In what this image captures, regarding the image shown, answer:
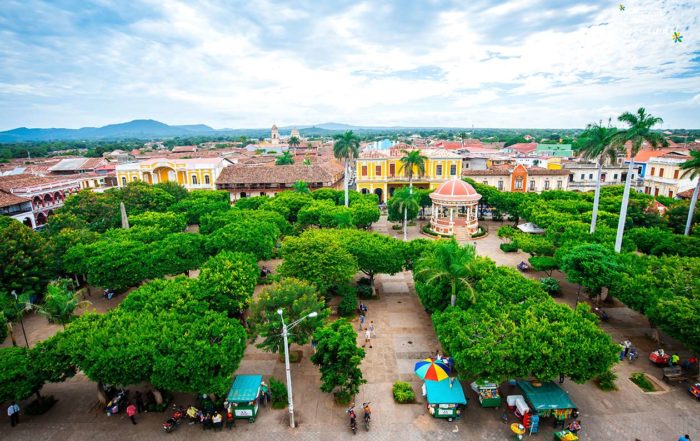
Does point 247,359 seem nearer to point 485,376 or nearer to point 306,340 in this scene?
point 306,340

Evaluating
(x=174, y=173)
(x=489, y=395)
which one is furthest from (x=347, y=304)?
(x=174, y=173)

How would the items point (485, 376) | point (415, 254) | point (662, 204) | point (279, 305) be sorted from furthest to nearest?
point (662, 204) < point (415, 254) < point (279, 305) < point (485, 376)

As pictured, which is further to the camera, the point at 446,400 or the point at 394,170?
the point at 394,170

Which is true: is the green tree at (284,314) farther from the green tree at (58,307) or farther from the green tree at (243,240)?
the green tree at (58,307)

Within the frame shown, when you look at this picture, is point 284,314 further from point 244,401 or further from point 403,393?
point 403,393

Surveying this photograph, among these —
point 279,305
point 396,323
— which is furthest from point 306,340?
point 396,323

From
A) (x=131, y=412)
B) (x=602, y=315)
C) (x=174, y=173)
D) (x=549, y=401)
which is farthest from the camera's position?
(x=174, y=173)

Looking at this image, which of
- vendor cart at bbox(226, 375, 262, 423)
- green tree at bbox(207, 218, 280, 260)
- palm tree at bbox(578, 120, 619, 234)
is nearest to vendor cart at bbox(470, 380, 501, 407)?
vendor cart at bbox(226, 375, 262, 423)
